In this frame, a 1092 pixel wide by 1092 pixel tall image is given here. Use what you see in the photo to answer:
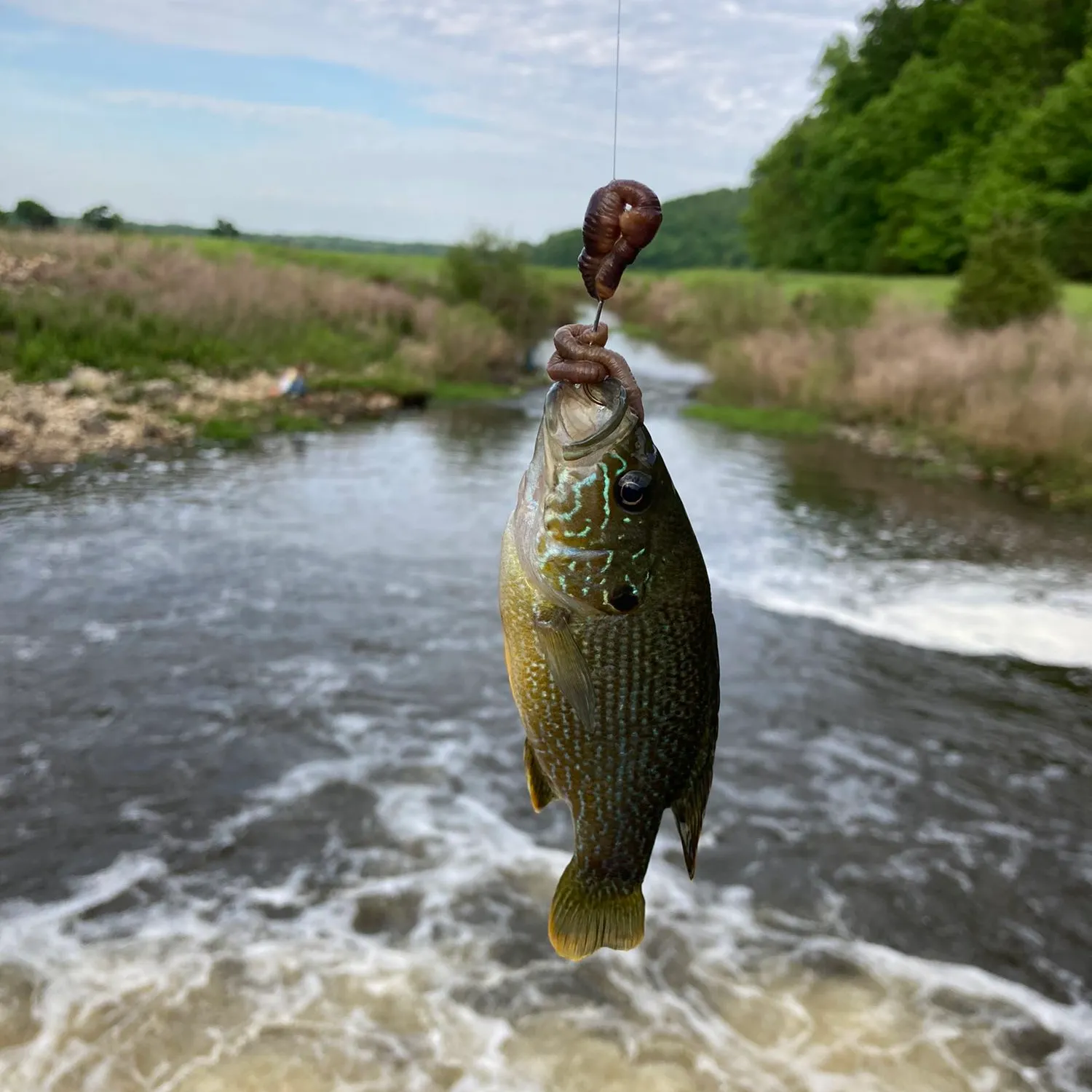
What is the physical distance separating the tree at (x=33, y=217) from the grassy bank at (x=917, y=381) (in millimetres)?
20965

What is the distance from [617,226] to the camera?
72.8 inches

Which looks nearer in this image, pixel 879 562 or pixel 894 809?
pixel 894 809

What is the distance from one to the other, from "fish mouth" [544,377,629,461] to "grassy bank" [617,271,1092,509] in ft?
62.2

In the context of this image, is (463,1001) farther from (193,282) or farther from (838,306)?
(838,306)

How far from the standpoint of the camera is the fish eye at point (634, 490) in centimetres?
214

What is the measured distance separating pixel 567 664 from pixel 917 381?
24.1m

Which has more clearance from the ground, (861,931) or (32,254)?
(32,254)

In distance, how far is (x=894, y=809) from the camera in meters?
8.70

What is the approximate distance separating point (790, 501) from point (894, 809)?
10470 mm

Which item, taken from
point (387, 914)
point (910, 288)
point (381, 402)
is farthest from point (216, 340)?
point (910, 288)

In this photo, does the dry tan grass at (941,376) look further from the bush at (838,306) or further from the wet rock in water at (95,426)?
the wet rock in water at (95,426)

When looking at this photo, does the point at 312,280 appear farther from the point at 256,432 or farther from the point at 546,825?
the point at 546,825

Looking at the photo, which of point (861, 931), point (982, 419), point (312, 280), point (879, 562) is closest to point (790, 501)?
point (879, 562)

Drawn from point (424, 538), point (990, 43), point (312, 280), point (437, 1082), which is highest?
point (990, 43)
